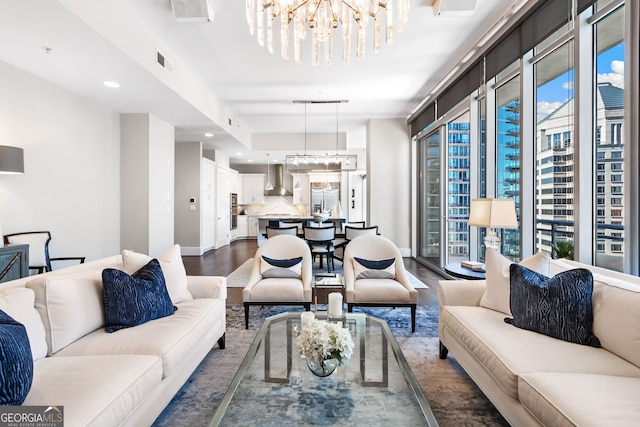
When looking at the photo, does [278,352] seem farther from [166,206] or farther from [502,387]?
[166,206]

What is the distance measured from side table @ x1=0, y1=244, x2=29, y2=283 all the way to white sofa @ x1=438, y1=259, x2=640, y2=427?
151 inches

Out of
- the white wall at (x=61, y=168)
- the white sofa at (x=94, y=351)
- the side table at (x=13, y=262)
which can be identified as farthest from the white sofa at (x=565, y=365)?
the white wall at (x=61, y=168)

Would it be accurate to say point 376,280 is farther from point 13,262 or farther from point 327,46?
point 13,262

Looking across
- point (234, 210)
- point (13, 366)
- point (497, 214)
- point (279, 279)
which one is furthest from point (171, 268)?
point (234, 210)

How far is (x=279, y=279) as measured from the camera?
335 cm

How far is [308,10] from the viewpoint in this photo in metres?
2.39

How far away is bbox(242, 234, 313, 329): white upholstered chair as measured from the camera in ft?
10.2

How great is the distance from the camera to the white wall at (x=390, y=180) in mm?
6934

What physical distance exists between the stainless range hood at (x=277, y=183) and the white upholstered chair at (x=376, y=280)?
25.7 feet

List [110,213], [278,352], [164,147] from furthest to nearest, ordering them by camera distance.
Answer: [164,147], [110,213], [278,352]

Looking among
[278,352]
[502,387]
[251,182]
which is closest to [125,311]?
[278,352]

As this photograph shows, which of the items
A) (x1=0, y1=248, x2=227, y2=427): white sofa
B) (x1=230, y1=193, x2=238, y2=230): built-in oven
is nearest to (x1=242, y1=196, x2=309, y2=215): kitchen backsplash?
(x1=230, y1=193, x2=238, y2=230): built-in oven

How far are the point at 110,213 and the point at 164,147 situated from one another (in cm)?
147

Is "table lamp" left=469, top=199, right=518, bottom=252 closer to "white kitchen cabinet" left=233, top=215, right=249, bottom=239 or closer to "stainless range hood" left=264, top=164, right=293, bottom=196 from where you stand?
"stainless range hood" left=264, top=164, right=293, bottom=196
